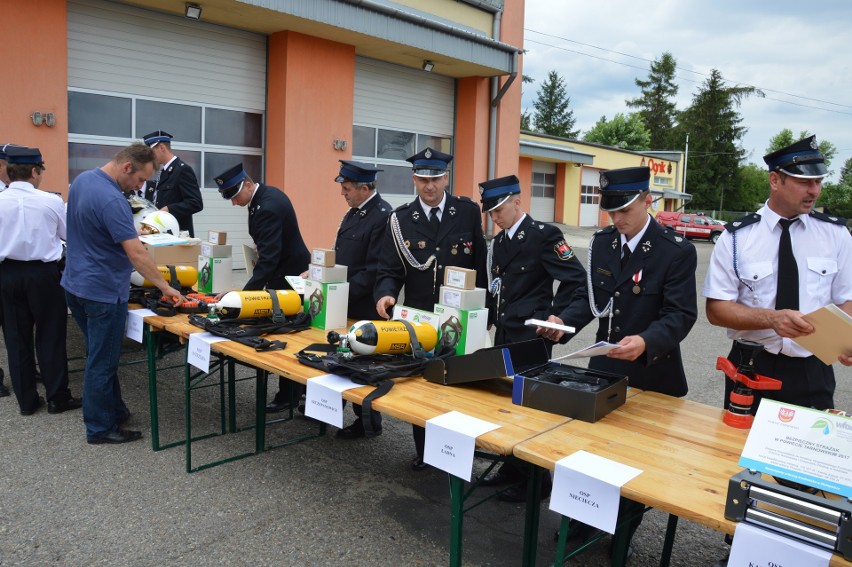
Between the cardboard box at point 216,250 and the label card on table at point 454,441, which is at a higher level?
the cardboard box at point 216,250

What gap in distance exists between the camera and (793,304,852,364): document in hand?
208 cm

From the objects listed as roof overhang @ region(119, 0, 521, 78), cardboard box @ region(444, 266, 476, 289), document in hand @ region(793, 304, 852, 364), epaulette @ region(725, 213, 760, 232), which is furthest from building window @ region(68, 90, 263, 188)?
document in hand @ region(793, 304, 852, 364)

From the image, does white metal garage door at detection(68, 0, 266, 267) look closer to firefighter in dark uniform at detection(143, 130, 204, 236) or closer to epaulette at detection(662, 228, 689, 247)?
firefighter in dark uniform at detection(143, 130, 204, 236)

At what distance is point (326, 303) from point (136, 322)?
1344 mm

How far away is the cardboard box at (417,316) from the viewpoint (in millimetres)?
3119

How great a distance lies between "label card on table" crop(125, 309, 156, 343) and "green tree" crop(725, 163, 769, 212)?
55462 mm

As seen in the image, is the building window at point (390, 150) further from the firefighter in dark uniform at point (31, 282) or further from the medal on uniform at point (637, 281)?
the medal on uniform at point (637, 281)

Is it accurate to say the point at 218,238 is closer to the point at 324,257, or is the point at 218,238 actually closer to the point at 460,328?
the point at 324,257

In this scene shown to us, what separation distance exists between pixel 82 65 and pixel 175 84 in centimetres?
134

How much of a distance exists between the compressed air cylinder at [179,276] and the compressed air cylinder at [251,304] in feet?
3.57

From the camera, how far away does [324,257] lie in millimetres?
3701

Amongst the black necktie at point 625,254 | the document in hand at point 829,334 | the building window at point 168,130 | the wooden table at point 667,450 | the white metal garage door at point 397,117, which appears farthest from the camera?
the white metal garage door at point 397,117

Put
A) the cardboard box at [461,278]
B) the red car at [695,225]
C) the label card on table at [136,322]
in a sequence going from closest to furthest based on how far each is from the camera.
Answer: the cardboard box at [461,278] < the label card on table at [136,322] < the red car at [695,225]

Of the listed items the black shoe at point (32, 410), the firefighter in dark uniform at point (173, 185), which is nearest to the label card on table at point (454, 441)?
the black shoe at point (32, 410)
